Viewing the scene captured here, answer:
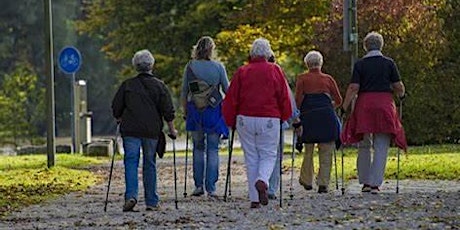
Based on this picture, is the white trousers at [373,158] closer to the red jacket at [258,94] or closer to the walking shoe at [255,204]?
the red jacket at [258,94]

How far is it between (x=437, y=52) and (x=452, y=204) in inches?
727

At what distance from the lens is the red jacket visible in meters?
13.6

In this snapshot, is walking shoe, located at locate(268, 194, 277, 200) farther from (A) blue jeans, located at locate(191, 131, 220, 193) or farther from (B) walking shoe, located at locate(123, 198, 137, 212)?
(B) walking shoe, located at locate(123, 198, 137, 212)

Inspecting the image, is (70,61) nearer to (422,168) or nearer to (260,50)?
(422,168)

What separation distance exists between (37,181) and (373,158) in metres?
→ 6.64

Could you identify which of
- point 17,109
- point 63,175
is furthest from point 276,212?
point 17,109

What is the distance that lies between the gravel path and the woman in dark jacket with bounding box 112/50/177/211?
0.41 m

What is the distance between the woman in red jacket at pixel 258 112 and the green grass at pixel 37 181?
9.25ft

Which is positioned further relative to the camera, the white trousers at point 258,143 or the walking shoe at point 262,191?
the white trousers at point 258,143

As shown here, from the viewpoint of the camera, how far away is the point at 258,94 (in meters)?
13.6

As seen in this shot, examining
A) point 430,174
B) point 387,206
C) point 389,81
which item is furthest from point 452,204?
point 430,174

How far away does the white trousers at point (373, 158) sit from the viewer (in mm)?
15102

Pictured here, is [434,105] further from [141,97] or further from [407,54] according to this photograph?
[141,97]

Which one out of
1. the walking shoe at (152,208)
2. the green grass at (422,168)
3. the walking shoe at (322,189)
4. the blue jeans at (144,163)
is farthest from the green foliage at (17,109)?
the walking shoe at (152,208)
